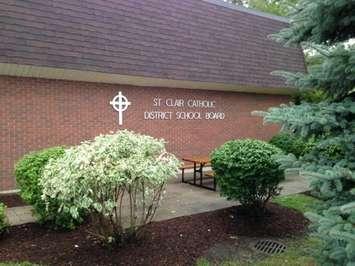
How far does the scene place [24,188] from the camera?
674cm

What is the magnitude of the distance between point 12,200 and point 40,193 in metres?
2.85

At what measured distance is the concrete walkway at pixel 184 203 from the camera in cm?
749

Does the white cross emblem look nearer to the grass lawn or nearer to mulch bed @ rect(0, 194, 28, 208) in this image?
mulch bed @ rect(0, 194, 28, 208)

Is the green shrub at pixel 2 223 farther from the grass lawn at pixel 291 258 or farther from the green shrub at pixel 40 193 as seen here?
the grass lawn at pixel 291 258

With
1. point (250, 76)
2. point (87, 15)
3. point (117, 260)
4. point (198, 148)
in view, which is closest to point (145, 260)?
point (117, 260)

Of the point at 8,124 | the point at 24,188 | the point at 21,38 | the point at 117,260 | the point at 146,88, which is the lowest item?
the point at 117,260

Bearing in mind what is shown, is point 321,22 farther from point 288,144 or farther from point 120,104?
point 288,144

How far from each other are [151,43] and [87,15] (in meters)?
2.06

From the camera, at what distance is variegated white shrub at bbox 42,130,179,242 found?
520 cm

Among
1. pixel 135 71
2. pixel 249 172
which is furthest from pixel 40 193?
pixel 135 71

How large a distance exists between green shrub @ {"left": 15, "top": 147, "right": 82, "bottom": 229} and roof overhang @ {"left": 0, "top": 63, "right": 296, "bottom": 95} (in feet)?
10.9

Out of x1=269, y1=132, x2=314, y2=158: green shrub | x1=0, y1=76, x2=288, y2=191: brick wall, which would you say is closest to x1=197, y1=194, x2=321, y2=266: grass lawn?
x1=0, y1=76, x2=288, y2=191: brick wall

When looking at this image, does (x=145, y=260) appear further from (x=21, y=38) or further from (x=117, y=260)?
(x=21, y=38)

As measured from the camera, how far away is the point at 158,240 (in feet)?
19.9
